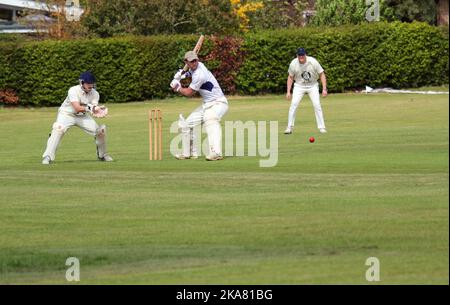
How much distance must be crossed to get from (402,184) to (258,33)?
32.7m

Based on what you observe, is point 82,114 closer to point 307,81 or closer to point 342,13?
point 307,81

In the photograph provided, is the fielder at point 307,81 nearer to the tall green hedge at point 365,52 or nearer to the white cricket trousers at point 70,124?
the white cricket trousers at point 70,124

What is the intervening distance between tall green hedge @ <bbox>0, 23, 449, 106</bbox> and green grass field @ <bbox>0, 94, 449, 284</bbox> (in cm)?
2097

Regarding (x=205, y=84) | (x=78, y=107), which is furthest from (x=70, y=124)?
(x=205, y=84)

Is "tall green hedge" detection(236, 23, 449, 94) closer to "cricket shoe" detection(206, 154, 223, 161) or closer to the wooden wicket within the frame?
the wooden wicket

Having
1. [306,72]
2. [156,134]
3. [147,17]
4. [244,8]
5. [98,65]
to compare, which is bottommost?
[98,65]

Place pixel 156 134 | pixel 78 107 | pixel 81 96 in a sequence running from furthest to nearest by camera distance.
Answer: pixel 156 134
pixel 81 96
pixel 78 107

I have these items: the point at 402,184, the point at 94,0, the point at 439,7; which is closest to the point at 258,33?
the point at 94,0

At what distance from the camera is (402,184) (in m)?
17.6

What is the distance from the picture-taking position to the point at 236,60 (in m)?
49.4

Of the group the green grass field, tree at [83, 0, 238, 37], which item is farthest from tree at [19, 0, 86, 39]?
the green grass field

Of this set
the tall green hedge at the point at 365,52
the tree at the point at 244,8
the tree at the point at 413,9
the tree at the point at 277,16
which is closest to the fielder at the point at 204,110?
the tall green hedge at the point at 365,52

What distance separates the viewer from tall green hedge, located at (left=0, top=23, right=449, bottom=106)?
157 ft

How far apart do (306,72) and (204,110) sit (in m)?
6.48
